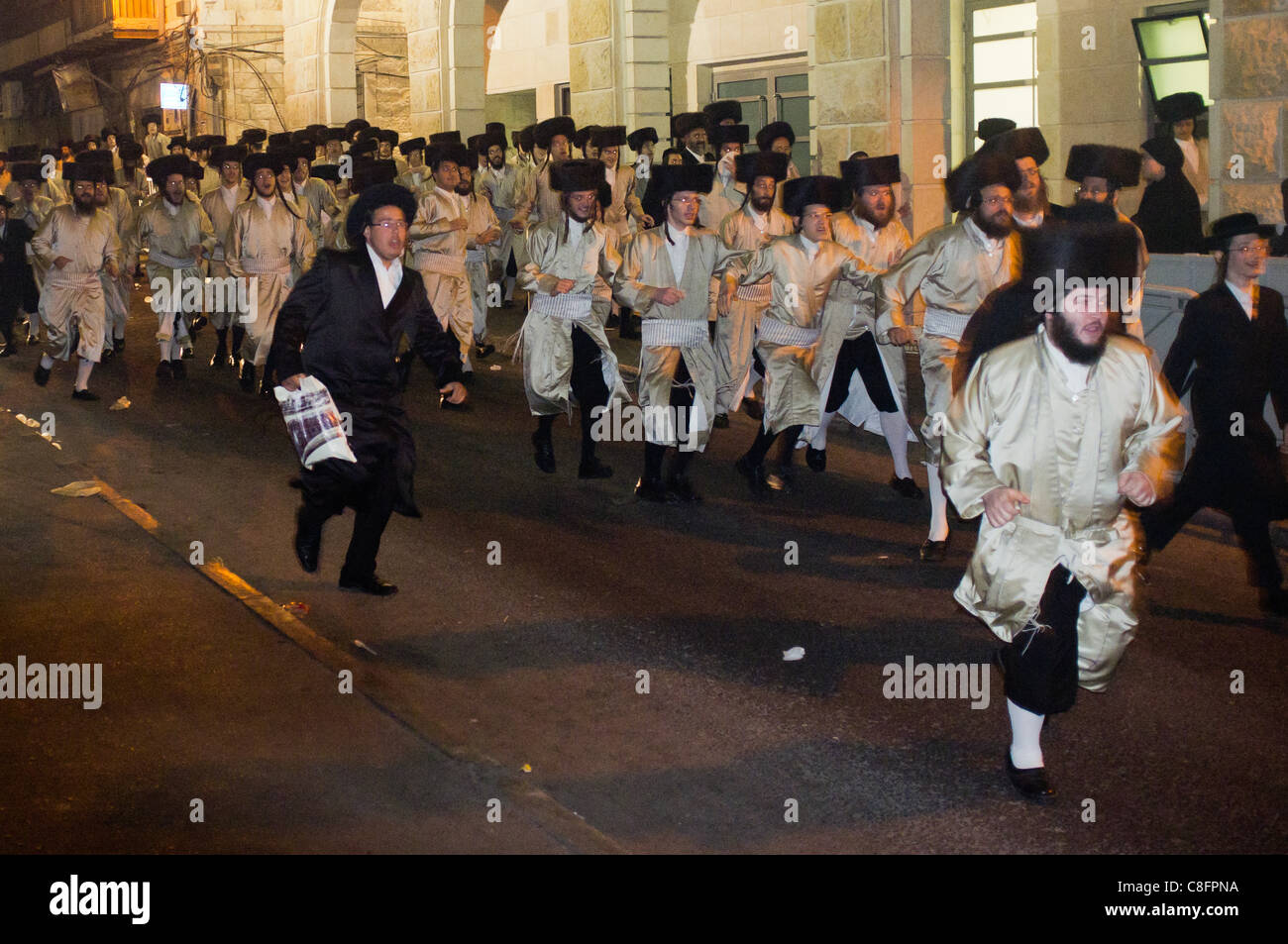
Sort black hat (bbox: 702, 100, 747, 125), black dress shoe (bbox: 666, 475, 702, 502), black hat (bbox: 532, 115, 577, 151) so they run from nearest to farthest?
black dress shoe (bbox: 666, 475, 702, 502) → black hat (bbox: 702, 100, 747, 125) → black hat (bbox: 532, 115, 577, 151)

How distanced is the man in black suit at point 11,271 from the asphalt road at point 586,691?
758cm

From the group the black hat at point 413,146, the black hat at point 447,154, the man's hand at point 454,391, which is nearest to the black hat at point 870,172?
the man's hand at point 454,391

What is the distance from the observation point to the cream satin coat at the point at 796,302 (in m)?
9.36

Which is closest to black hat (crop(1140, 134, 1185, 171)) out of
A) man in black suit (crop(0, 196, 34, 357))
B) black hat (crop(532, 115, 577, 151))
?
black hat (crop(532, 115, 577, 151))

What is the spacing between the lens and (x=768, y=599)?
24.3ft

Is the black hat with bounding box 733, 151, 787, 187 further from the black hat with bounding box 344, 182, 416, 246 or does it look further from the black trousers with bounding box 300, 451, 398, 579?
the black trousers with bounding box 300, 451, 398, 579

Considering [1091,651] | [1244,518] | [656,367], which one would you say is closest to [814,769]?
[1091,651]

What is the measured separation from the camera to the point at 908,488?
951 cm

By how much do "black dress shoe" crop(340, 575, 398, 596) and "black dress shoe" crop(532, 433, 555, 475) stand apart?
2869 mm

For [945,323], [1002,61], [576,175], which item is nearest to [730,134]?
[576,175]

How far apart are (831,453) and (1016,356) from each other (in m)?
6.02

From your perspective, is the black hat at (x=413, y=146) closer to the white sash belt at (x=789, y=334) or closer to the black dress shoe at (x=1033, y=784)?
the white sash belt at (x=789, y=334)

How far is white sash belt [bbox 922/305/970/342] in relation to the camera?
821 centimetres

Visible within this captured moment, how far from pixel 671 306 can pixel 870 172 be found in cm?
147
